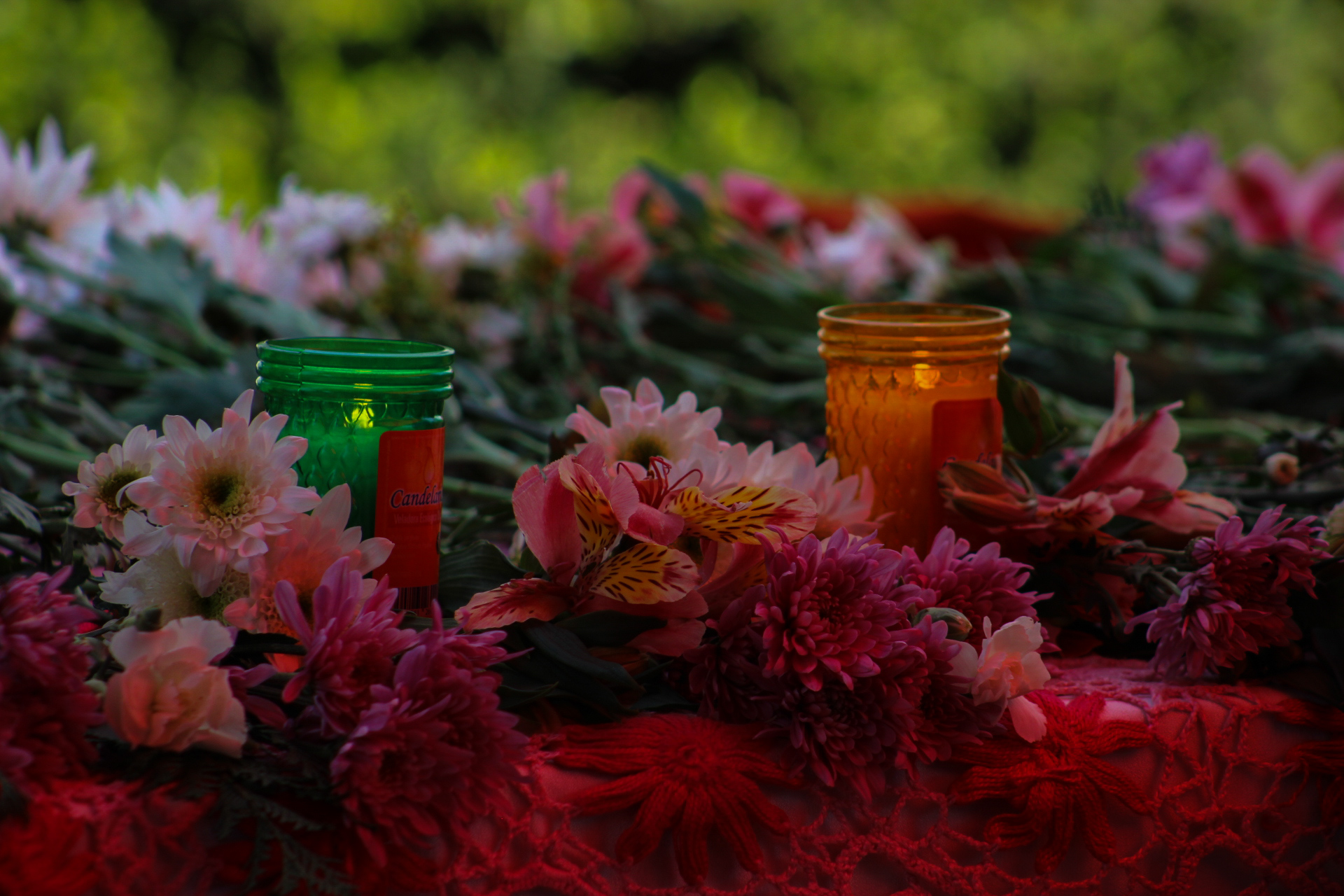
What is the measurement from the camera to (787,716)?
0.53 metres

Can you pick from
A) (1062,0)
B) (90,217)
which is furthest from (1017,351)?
(1062,0)

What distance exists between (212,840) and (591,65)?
3.58m

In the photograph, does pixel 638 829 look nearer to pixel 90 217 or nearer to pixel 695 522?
pixel 695 522

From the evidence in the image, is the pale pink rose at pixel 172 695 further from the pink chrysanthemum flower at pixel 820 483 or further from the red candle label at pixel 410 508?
the pink chrysanthemum flower at pixel 820 483

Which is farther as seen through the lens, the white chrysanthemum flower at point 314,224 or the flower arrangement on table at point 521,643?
the white chrysanthemum flower at point 314,224

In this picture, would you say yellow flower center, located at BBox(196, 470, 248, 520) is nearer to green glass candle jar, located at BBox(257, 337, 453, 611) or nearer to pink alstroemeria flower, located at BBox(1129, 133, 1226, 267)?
green glass candle jar, located at BBox(257, 337, 453, 611)

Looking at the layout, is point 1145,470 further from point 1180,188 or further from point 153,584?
point 1180,188

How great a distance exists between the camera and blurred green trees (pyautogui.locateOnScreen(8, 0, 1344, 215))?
3465 millimetres

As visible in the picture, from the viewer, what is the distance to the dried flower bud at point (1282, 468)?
2.48 feet

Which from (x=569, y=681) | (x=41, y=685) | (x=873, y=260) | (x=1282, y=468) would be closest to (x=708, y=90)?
(x=873, y=260)

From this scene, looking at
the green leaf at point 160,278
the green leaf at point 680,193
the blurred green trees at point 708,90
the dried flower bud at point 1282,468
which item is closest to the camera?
the dried flower bud at point 1282,468

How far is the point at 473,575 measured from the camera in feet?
1.93

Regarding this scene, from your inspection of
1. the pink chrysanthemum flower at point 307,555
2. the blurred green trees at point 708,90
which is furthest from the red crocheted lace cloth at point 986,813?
the blurred green trees at point 708,90

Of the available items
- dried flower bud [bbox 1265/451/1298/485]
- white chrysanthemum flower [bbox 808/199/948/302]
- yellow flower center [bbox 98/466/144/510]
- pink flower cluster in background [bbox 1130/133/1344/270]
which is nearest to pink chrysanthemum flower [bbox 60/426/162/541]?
yellow flower center [bbox 98/466/144/510]
